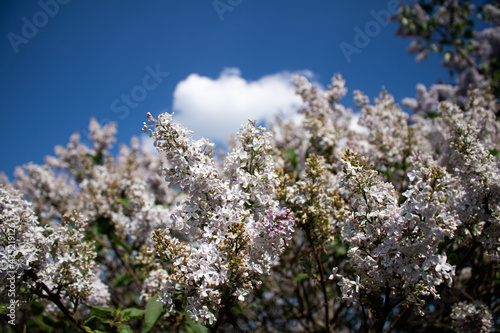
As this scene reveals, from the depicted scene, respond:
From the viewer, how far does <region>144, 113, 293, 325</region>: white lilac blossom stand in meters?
1.96

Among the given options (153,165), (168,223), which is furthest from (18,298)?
(153,165)

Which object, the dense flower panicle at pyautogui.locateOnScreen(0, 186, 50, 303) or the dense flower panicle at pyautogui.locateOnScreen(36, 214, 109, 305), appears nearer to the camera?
the dense flower panicle at pyautogui.locateOnScreen(0, 186, 50, 303)

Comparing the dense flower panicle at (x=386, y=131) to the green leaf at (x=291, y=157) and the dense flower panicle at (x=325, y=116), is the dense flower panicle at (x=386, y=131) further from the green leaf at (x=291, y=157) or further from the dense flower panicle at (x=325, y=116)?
the green leaf at (x=291, y=157)

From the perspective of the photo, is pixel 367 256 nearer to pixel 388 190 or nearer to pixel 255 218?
pixel 388 190

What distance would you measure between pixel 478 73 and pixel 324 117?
4696 mm

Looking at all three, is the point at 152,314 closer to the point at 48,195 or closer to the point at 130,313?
the point at 130,313

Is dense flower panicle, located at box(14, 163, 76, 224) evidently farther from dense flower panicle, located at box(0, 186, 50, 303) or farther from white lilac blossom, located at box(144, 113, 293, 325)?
white lilac blossom, located at box(144, 113, 293, 325)

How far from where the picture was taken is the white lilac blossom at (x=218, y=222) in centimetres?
196

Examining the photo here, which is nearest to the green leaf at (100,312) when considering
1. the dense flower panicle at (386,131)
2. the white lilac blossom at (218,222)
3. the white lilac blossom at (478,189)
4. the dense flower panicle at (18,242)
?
the dense flower panicle at (18,242)

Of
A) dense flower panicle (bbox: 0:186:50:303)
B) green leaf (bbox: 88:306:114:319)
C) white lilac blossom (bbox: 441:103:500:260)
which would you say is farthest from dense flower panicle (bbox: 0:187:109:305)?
white lilac blossom (bbox: 441:103:500:260)

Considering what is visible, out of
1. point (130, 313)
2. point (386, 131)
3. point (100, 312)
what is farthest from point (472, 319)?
point (100, 312)

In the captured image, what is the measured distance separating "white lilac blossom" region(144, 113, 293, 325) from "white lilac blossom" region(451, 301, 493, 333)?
74.7 inches

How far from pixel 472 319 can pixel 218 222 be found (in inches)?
98.3

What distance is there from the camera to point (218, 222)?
2.11 m
